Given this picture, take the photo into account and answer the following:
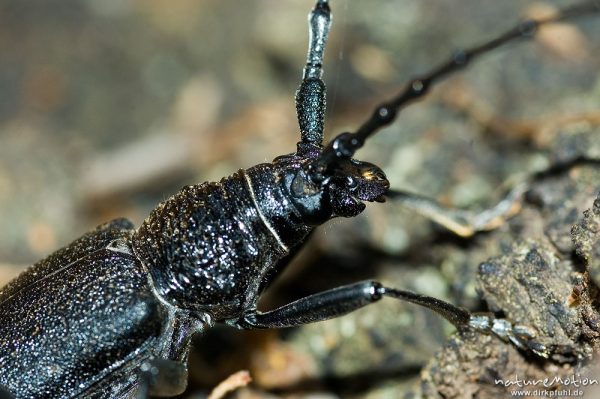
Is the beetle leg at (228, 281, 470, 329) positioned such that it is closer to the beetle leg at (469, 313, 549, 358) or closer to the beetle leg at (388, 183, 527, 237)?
the beetle leg at (469, 313, 549, 358)

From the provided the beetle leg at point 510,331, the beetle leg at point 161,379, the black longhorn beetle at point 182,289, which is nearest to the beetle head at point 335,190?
the black longhorn beetle at point 182,289

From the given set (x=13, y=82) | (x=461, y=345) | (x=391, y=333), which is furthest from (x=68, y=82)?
(x=461, y=345)

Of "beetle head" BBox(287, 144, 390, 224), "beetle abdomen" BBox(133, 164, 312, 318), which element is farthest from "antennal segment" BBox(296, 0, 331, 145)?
"beetle abdomen" BBox(133, 164, 312, 318)

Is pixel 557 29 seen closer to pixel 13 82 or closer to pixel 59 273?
pixel 59 273

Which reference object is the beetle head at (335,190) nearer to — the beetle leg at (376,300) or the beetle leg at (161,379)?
the beetle leg at (376,300)

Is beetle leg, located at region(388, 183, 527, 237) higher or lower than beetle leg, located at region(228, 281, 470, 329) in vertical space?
higher

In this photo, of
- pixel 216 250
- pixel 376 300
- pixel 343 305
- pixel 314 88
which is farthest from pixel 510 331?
pixel 314 88
